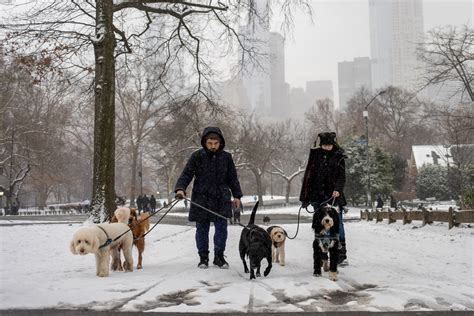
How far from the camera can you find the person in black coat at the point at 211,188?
272 inches

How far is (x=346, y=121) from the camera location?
6775 cm

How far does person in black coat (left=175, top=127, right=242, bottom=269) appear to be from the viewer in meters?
6.92

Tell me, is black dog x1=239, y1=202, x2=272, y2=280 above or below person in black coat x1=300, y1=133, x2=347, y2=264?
below

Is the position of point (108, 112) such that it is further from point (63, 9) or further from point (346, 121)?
point (346, 121)

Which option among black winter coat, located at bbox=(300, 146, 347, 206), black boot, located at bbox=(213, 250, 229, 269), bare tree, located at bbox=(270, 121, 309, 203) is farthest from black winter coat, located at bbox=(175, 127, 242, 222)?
bare tree, located at bbox=(270, 121, 309, 203)

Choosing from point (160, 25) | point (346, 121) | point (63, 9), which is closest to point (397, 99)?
point (346, 121)

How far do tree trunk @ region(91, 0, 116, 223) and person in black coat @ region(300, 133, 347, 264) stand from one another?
20.5 ft

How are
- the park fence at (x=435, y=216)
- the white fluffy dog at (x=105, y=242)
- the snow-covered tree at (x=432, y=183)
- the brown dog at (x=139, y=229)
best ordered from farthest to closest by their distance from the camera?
the snow-covered tree at (x=432, y=183) → the park fence at (x=435, y=216) → the brown dog at (x=139, y=229) → the white fluffy dog at (x=105, y=242)

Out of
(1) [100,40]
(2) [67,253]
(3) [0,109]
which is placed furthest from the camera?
(3) [0,109]

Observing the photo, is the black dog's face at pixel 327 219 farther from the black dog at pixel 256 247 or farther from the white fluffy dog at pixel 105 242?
the white fluffy dog at pixel 105 242

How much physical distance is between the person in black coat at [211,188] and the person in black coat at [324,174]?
3.78 ft

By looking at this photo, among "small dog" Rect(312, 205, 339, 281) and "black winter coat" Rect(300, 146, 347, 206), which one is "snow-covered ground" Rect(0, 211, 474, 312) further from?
"black winter coat" Rect(300, 146, 347, 206)

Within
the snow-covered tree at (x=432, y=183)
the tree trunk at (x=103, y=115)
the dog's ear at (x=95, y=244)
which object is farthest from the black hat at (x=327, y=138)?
the snow-covered tree at (x=432, y=183)

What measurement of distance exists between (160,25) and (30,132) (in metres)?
34.0
